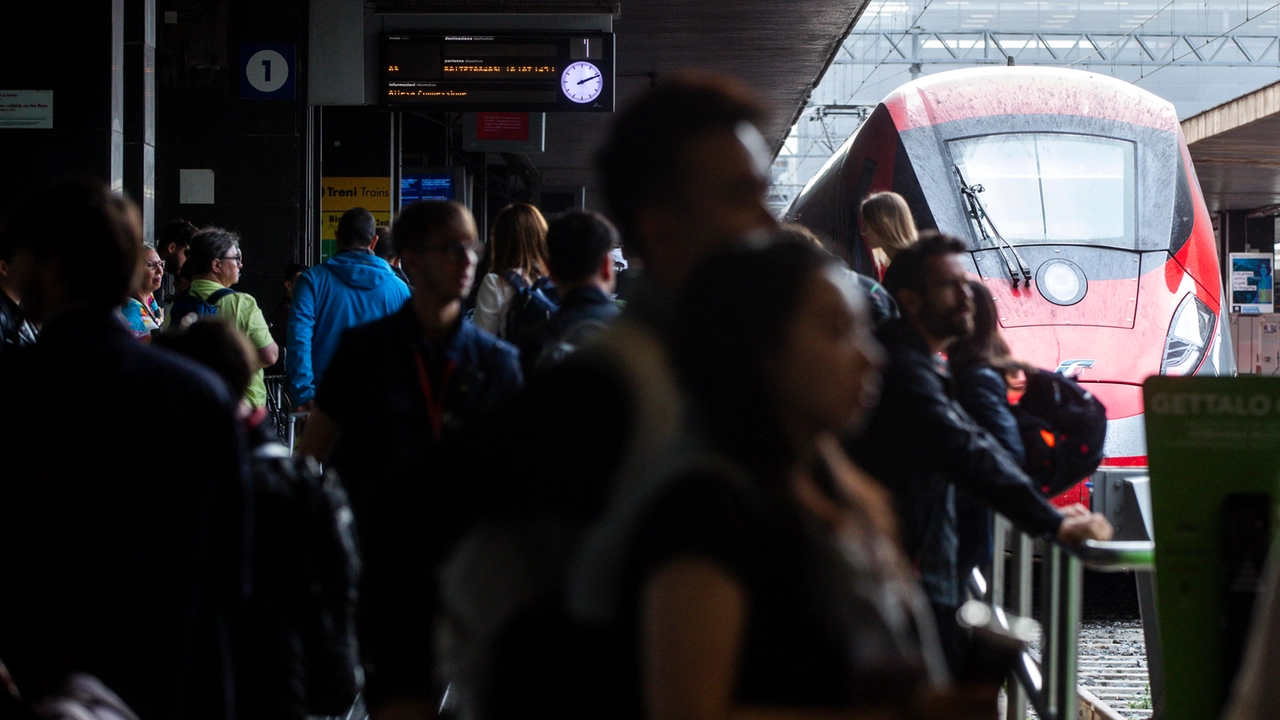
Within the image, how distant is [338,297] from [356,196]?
7.97 meters

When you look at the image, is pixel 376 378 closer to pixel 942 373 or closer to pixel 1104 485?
pixel 942 373

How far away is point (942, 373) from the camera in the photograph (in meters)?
3.22

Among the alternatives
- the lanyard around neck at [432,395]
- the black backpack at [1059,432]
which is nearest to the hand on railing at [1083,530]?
the black backpack at [1059,432]

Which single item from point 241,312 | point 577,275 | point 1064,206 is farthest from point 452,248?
point 1064,206

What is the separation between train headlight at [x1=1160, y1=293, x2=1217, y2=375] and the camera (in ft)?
26.3

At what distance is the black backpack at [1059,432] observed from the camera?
12.2 ft

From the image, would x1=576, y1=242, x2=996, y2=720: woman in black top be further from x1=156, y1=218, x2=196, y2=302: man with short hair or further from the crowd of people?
x1=156, y1=218, x2=196, y2=302: man with short hair

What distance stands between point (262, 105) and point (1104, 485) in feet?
27.5

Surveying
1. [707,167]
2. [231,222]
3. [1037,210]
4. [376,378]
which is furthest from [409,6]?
[707,167]

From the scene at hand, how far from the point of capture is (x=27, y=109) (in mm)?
7910

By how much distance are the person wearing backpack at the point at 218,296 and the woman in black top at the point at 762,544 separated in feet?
16.2

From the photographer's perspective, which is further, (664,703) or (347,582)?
(347,582)

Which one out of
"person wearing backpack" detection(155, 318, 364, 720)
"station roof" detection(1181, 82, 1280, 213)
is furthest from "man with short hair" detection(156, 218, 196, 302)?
"station roof" detection(1181, 82, 1280, 213)

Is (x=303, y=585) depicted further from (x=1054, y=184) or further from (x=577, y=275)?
(x=1054, y=184)
